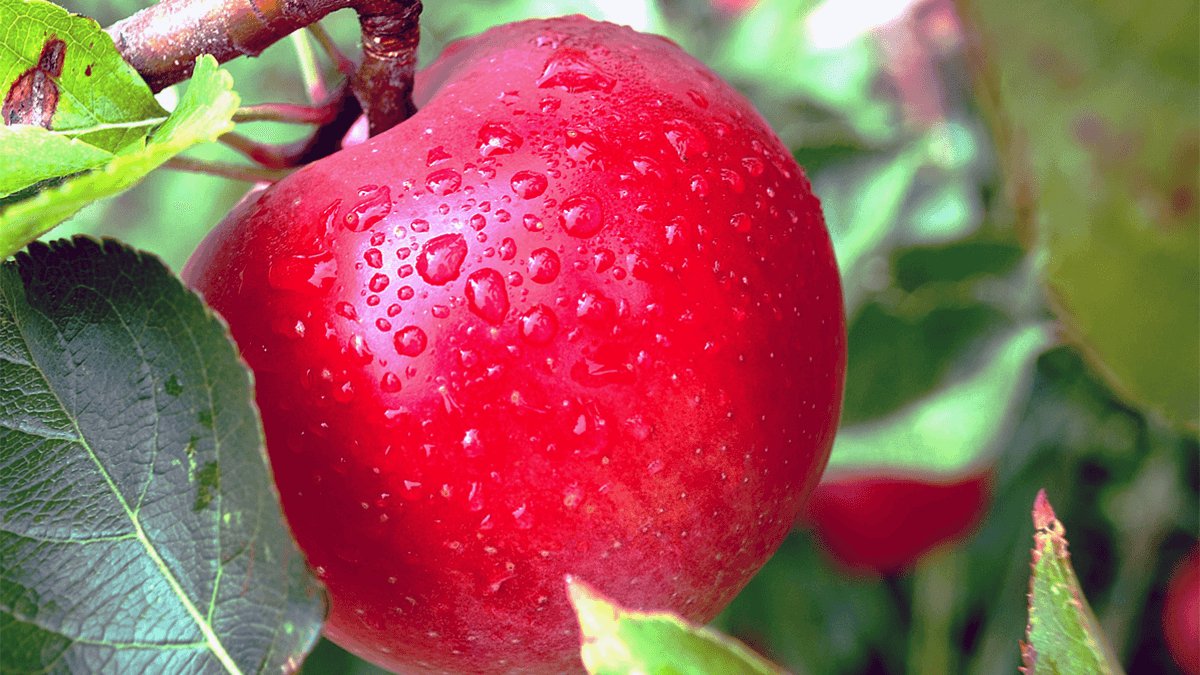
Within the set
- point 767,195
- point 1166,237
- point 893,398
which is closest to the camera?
point 1166,237

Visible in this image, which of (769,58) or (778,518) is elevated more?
(778,518)

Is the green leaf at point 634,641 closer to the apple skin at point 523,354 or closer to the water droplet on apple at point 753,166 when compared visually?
the apple skin at point 523,354

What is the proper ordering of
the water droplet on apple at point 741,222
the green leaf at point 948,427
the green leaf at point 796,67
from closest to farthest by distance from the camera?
the water droplet on apple at point 741,222, the green leaf at point 948,427, the green leaf at point 796,67

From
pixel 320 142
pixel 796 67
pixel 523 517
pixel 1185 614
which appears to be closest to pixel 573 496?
pixel 523 517

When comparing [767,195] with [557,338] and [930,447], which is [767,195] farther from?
[930,447]

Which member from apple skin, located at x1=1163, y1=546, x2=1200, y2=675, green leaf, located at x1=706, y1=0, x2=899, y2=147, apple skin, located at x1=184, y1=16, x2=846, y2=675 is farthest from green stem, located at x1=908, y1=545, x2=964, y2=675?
apple skin, located at x1=184, y1=16, x2=846, y2=675

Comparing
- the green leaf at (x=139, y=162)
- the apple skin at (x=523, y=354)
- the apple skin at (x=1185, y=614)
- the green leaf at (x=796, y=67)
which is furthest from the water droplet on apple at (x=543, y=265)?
the apple skin at (x=1185, y=614)

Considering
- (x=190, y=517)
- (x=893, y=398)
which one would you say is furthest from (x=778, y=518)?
(x=893, y=398)

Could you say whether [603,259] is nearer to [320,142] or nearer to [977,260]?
[320,142]
